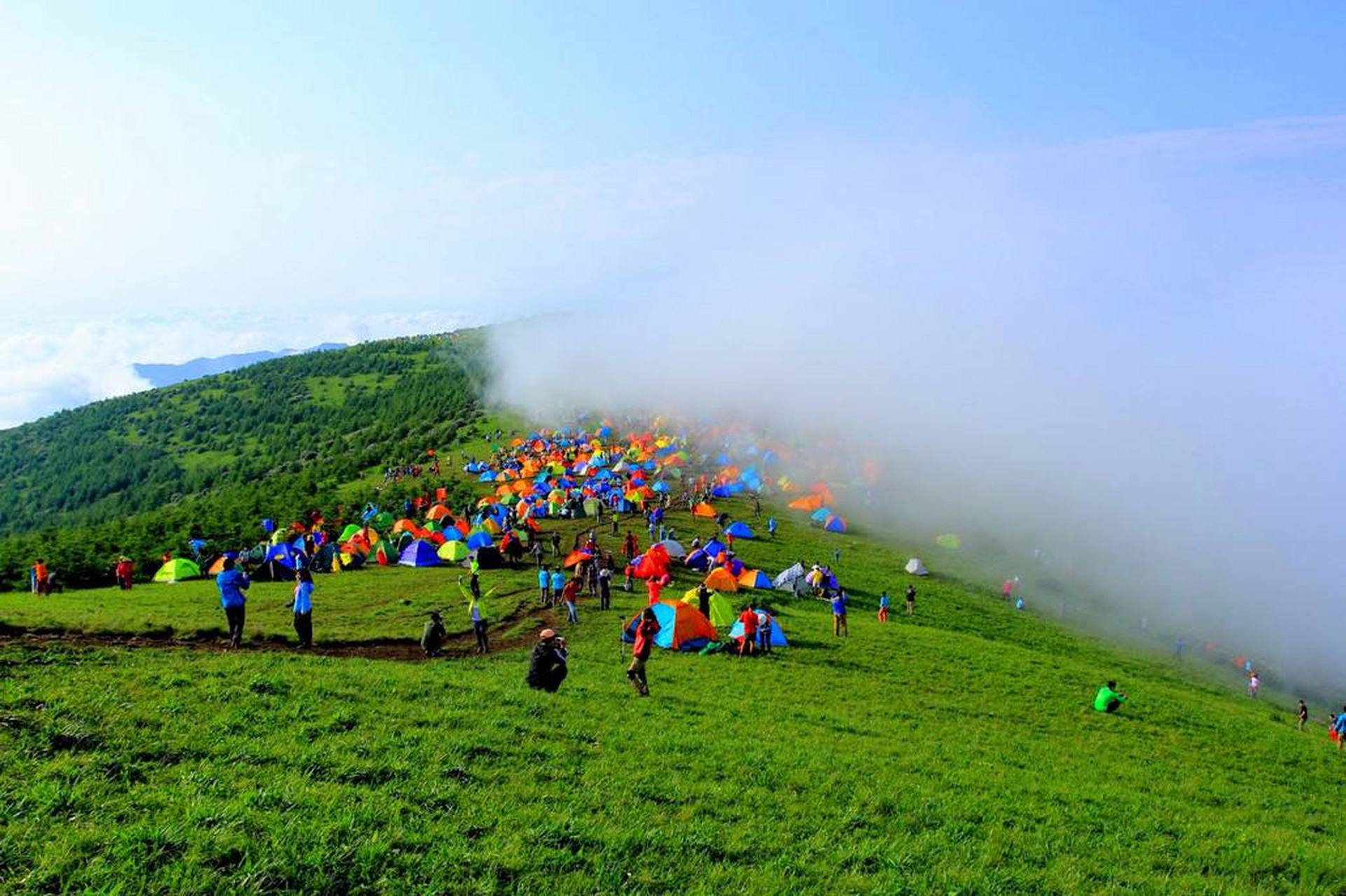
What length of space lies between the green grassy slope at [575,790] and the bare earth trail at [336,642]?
42.6 inches

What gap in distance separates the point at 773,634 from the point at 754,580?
42.6 feet

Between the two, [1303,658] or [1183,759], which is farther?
[1303,658]

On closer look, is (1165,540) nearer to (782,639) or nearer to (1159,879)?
(782,639)

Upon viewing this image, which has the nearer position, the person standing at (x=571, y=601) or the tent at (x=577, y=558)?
the person standing at (x=571, y=601)

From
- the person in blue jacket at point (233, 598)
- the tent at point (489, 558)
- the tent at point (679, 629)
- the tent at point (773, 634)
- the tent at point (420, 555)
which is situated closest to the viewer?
the person in blue jacket at point (233, 598)

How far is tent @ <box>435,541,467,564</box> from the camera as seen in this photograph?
48.4 meters

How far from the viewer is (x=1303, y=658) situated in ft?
223

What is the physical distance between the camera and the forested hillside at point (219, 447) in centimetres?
11212

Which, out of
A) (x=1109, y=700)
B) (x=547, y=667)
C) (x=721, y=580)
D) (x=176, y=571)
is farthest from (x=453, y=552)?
(x=1109, y=700)

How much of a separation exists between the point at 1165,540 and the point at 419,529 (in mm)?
101676

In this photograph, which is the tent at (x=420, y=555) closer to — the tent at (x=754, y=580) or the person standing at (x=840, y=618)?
the tent at (x=754, y=580)

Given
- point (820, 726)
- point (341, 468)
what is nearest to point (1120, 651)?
point (820, 726)

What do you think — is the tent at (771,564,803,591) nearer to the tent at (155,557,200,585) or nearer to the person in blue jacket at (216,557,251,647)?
the person in blue jacket at (216,557,251,647)

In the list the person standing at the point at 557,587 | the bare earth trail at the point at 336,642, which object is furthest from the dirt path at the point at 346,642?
the person standing at the point at 557,587
